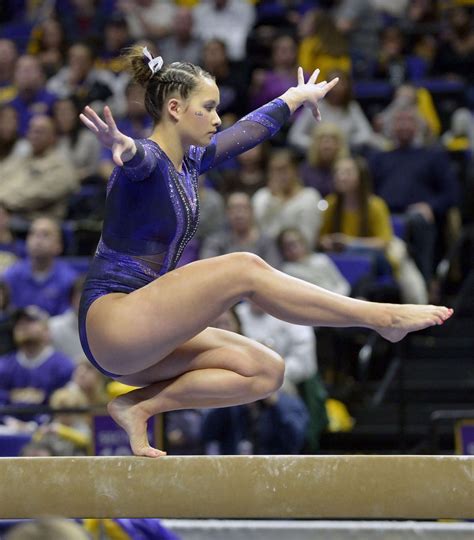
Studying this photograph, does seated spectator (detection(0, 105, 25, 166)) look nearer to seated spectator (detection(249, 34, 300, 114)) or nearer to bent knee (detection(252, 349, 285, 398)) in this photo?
seated spectator (detection(249, 34, 300, 114))

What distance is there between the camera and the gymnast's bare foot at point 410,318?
3.99 meters

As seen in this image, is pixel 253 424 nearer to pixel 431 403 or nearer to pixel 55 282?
pixel 431 403

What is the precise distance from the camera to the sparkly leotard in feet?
13.3

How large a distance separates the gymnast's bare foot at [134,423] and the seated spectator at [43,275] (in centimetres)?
367

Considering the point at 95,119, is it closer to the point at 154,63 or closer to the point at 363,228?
the point at 154,63

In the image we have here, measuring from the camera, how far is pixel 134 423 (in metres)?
4.20

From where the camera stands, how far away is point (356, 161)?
7.80 meters

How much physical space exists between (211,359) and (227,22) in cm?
673

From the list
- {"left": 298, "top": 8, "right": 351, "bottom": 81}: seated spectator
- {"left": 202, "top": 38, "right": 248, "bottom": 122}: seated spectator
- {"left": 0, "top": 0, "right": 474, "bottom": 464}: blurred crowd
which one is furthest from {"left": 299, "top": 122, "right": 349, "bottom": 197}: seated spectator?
{"left": 298, "top": 8, "right": 351, "bottom": 81}: seated spectator

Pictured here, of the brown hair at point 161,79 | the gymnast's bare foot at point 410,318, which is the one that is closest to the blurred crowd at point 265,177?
the brown hair at point 161,79

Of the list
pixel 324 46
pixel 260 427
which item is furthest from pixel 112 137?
pixel 324 46

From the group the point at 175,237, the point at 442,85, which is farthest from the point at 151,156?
the point at 442,85

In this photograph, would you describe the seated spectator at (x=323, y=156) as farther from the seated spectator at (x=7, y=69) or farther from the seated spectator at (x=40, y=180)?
the seated spectator at (x=7, y=69)

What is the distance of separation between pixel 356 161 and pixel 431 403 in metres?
1.59
